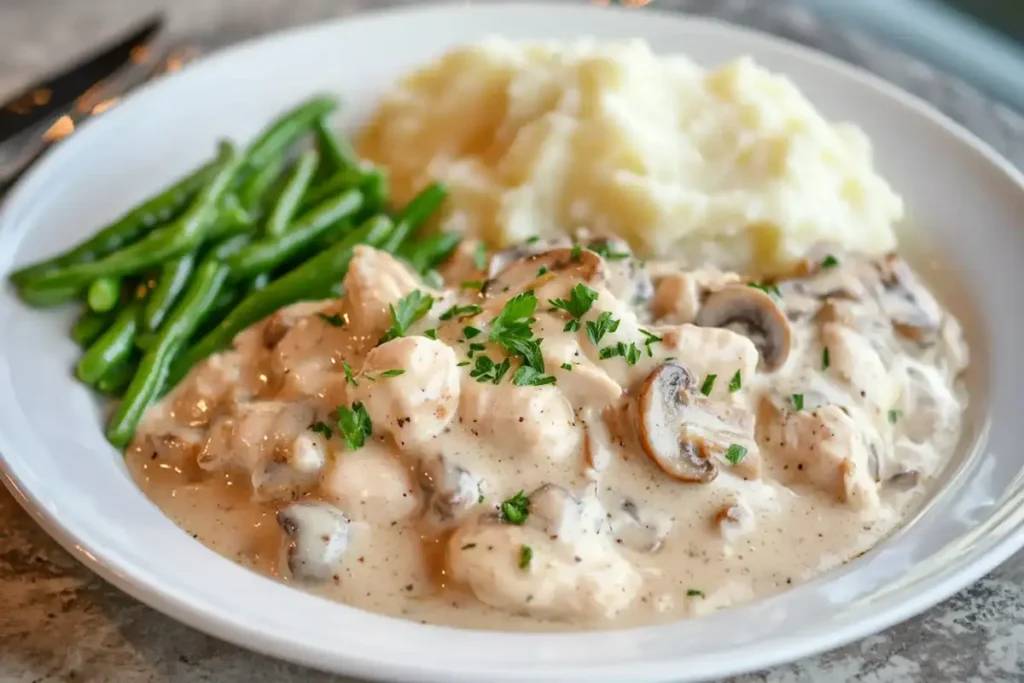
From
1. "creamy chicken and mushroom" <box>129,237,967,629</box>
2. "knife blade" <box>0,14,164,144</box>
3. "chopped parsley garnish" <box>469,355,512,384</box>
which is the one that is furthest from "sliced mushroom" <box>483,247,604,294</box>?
"knife blade" <box>0,14,164,144</box>

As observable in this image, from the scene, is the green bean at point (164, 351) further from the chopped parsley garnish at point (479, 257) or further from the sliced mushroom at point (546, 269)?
the sliced mushroom at point (546, 269)

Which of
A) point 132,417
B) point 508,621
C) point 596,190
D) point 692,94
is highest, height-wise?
point 692,94

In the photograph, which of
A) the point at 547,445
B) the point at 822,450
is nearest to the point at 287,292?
the point at 547,445

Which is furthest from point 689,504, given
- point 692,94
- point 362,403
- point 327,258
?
point 692,94

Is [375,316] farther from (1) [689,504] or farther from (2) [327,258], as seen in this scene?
(1) [689,504]

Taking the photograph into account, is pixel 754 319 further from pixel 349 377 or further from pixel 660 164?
pixel 349 377

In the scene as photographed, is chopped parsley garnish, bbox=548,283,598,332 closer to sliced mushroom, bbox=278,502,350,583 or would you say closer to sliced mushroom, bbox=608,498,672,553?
sliced mushroom, bbox=608,498,672,553
